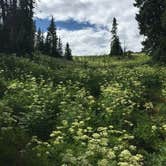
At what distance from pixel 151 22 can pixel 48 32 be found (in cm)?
6326

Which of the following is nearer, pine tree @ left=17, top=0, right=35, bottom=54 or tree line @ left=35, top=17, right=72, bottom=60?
pine tree @ left=17, top=0, right=35, bottom=54

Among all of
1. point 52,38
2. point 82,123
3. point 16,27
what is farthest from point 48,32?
point 82,123

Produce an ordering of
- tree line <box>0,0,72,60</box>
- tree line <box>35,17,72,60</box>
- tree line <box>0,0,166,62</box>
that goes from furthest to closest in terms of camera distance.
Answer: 1. tree line <box>35,17,72,60</box>
2. tree line <box>0,0,72,60</box>
3. tree line <box>0,0,166,62</box>

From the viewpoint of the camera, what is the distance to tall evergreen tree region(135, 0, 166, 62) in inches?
1564

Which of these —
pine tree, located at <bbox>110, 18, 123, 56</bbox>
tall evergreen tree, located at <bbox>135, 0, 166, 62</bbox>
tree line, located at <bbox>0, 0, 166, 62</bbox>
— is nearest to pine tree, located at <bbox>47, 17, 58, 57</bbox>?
tree line, located at <bbox>0, 0, 166, 62</bbox>

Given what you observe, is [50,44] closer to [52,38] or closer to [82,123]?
[52,38]

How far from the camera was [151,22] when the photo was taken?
40.6m

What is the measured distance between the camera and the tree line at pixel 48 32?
39406 millimetres

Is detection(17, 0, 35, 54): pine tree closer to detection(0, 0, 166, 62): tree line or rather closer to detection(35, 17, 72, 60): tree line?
detection(0, 0, 166, 62): tree line

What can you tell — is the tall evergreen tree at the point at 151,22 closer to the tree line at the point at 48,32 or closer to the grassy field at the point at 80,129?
the tree line at the point at 48,32

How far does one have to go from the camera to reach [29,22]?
68.1 meters

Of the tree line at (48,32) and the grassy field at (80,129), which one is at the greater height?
the tree line at (48,32)

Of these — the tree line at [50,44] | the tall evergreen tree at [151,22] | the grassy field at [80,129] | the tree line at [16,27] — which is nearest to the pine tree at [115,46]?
the tree line at [50,44]

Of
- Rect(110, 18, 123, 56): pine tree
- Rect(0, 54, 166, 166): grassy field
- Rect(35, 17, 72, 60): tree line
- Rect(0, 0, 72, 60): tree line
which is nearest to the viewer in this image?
Rect(0, 54, 166, 166): grassy field
